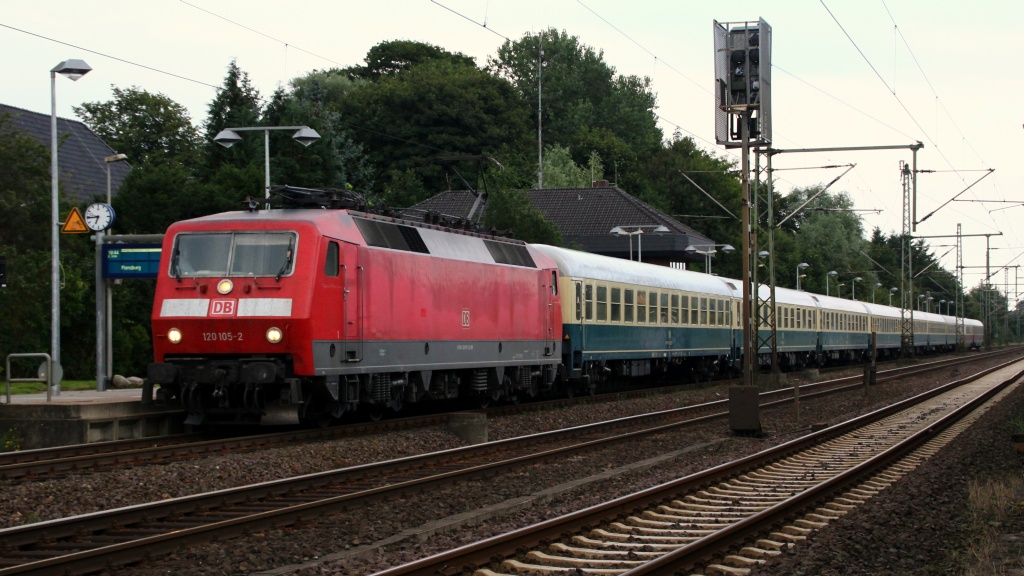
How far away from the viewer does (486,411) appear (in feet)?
76.3

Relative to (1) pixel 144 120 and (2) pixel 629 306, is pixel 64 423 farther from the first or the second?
(1) pixel 144 120

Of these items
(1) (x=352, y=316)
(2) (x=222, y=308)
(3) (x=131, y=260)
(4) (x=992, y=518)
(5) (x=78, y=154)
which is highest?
(5) (x=78, y=154)

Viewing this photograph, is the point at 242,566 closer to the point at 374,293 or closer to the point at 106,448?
the point at 106,448

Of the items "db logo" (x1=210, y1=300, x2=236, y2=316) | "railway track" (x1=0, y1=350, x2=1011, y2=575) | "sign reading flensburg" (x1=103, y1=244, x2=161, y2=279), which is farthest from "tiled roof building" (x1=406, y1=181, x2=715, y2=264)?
"railway track" (x1=0, y1=350, x2=1011, y2=575)

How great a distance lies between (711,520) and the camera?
1141 cm

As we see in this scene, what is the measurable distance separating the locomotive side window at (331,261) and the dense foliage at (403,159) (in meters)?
8.55

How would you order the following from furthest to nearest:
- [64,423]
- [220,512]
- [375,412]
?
[375,412]
[64,423]
[220,512]

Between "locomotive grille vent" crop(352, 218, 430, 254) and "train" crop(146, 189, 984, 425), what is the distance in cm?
3

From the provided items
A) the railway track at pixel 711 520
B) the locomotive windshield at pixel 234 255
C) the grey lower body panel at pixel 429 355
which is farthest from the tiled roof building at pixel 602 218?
the locomotive windshield at pixel 234 255

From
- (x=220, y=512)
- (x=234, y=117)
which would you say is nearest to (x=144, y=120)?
(x=234, y=117)

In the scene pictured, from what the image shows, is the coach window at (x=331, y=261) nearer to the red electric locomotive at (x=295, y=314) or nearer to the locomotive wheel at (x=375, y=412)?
the red electric locomotive at (x=295, y=314)

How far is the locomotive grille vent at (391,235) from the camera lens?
62.6 ft

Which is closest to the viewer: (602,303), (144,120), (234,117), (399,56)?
(602,303)

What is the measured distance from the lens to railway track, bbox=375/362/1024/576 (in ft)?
29.5
